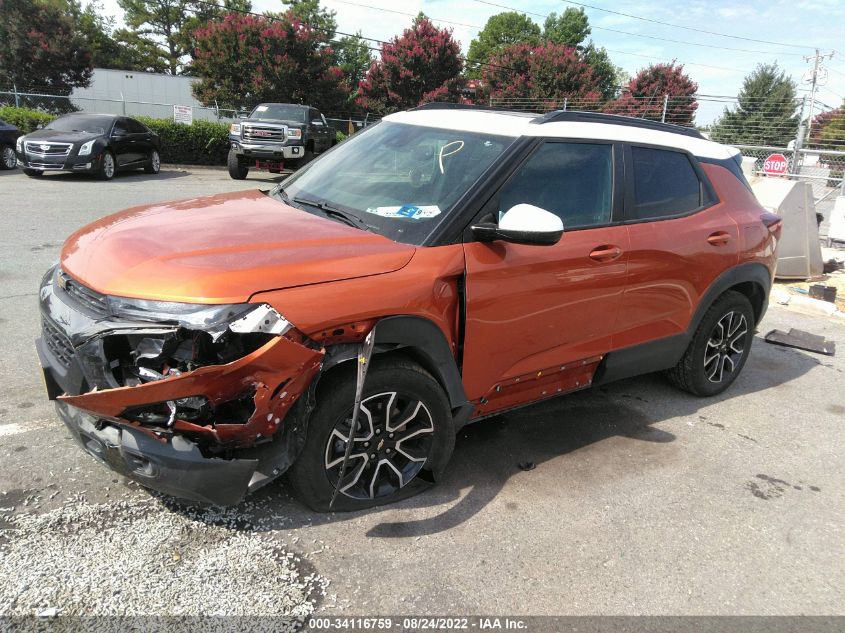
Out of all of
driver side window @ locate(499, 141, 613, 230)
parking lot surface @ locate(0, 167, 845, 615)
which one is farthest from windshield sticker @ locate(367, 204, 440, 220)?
parking lot surface @ locate(0, 167, 845, 615)

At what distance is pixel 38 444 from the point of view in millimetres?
3297

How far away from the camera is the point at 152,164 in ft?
52.9

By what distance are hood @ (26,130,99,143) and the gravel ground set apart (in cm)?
1284

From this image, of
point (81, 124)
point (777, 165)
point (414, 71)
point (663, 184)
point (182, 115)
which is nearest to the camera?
point (663, 184)

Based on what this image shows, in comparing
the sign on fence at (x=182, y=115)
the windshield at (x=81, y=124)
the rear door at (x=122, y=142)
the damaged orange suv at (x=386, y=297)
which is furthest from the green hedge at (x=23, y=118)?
the damaged orange suv at (x=386, y=297)

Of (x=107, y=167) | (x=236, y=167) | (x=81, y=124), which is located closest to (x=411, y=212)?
(x=107, y=167)

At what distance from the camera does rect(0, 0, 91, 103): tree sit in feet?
99.0

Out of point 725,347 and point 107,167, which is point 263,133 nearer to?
point 107,167

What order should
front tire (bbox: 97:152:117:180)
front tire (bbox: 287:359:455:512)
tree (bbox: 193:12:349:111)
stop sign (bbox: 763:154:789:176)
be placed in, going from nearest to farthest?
front tire (bbox: 287:359:455:512) → stop sign (bbox: 763:154:789:176) → front tire (bbox: 97:152:117:180) → tree (bbox: 193:12:349:111)

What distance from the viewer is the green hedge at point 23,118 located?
1751 cm

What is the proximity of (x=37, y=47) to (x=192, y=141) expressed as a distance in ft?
56.2

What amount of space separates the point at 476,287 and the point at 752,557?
1.80m

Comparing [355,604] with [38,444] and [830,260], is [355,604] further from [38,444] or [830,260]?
[830,260]

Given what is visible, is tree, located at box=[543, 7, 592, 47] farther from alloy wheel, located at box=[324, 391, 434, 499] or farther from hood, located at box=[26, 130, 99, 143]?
alloy wheel, located at box=[324, 391, 434, 499]
